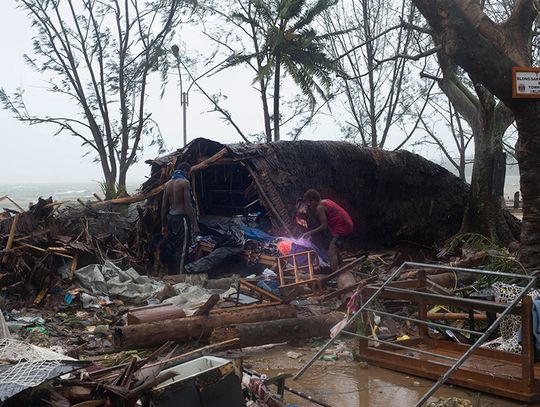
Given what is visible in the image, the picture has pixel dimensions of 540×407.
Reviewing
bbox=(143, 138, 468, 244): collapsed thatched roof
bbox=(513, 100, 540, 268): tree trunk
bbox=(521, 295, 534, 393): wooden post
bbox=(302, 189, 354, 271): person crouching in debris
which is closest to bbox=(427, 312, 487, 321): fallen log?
bbox=(513, 100, 540, 268): tree trunk

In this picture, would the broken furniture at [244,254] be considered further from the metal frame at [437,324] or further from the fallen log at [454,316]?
the metal frame at [437,324]

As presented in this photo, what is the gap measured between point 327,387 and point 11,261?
572cm

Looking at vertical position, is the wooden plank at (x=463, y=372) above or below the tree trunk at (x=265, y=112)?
below

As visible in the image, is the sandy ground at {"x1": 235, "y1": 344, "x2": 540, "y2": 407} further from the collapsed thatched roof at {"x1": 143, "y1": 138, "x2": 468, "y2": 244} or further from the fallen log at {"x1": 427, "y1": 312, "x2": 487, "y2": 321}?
the collapsed thatched roof at {"x1": 143, "y1": 138, "x2": 468, "y2": 244}

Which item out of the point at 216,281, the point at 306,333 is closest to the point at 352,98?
the point at 216,281

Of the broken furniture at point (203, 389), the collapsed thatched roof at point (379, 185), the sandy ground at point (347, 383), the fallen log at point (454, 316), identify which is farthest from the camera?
the collapsed thatched roof at point (379, 185)

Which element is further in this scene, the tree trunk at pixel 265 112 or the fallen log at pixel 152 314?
the tree trunk at pixel 265 112

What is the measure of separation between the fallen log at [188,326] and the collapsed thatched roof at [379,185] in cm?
622

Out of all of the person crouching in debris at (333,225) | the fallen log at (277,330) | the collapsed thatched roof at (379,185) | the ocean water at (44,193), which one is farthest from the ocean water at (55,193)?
the fallen log at (277,330)

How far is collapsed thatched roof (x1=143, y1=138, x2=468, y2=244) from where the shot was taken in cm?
1315

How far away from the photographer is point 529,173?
7395mm

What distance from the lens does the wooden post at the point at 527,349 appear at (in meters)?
4.61

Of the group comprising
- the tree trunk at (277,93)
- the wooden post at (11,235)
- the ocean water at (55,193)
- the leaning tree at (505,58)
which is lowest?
the ocean water at (55,193)

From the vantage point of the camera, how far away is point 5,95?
71.2ft
